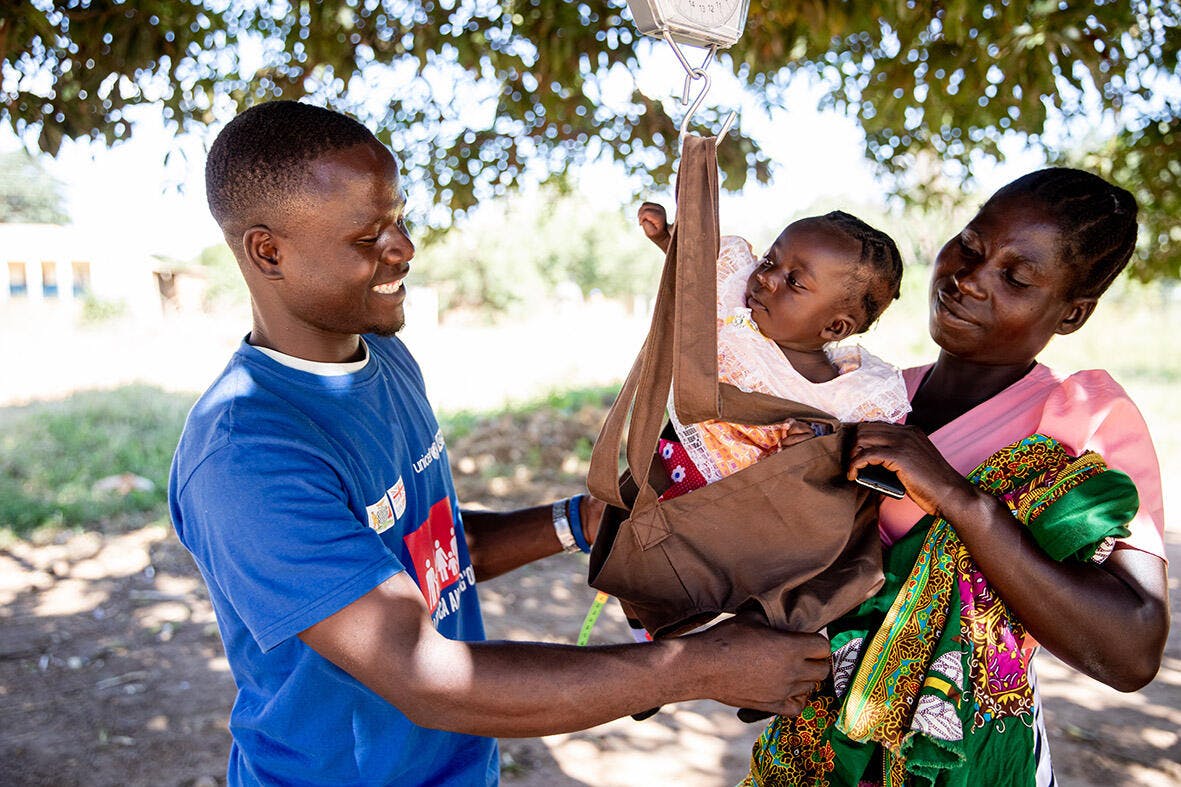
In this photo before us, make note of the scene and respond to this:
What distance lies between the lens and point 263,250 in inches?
63.4

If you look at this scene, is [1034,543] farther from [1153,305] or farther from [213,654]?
[1153,305]

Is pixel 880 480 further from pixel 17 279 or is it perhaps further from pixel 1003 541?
pixel 17 279

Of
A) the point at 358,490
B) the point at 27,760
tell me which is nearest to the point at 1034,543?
the point at 358,490

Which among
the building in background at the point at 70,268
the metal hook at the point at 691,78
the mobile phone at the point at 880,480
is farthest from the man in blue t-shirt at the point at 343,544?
the building in background at the point at 70,268

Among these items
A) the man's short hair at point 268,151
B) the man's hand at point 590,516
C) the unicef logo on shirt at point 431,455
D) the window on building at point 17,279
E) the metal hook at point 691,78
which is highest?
the metal hook at point 691,78

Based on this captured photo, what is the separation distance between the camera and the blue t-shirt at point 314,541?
53.6 inches

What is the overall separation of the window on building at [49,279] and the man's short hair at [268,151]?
30.6 metres

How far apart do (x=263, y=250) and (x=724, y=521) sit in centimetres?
94

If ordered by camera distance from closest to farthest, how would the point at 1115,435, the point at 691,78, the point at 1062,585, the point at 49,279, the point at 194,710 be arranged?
the point at 691,78
the point at 1062,585
the point at 1115,435
the point at 194,710
the point at 49,279

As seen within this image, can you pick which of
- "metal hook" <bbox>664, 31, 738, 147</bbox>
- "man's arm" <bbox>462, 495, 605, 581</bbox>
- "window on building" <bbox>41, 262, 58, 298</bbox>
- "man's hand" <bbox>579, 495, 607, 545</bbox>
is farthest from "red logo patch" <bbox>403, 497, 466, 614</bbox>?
"window on building" <bbox>41, 262, 58, 298</bbox>

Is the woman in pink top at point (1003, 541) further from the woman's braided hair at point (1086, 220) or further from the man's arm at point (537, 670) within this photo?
the man's arm at point (537, 670)

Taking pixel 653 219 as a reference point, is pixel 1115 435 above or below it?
below

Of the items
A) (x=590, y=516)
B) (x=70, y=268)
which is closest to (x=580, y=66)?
(x=590, y=516)

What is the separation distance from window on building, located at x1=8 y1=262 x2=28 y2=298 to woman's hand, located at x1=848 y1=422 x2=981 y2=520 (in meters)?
31.1
